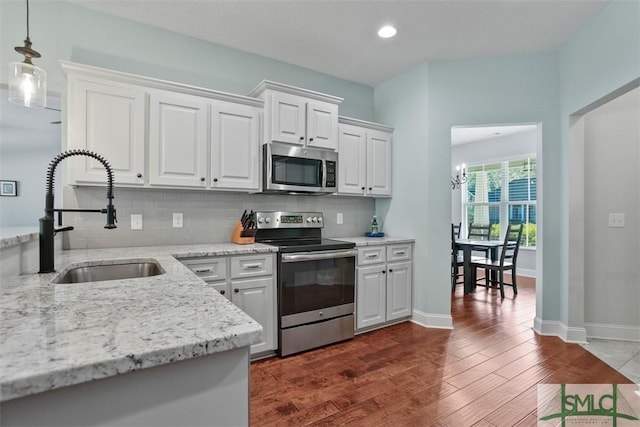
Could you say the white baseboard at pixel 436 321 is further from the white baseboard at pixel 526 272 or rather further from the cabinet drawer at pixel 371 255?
the white baseboard at pixel 526 272

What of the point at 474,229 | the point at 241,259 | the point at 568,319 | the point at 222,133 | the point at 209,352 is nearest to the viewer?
the point at 209,352

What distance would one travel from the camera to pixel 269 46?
3.09 meters

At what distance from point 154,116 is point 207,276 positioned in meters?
1.30

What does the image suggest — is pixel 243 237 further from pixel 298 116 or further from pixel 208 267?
pixel 298 116

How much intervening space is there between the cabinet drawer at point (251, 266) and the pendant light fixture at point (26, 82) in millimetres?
1481

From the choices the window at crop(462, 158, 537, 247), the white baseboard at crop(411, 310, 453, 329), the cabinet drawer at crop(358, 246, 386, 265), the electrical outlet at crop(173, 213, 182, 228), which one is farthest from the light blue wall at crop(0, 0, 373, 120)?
the window at crop(462, 158, 537, 247)

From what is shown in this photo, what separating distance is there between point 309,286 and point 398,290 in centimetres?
115

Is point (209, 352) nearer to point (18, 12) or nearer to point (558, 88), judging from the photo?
point (18, 12)

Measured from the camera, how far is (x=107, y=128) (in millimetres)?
2301

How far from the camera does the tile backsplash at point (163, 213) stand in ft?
8.07

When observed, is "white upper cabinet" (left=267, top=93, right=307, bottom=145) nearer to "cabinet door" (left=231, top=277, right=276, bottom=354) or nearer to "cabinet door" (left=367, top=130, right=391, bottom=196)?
"cabinet door" (left=367, top=130, right=391, bottom=196)

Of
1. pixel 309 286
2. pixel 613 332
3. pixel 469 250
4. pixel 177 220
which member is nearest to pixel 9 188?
pixel 177 220

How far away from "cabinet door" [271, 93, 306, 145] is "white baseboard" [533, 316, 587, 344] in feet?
9.66

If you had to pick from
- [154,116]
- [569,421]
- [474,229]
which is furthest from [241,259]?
[474,229]
